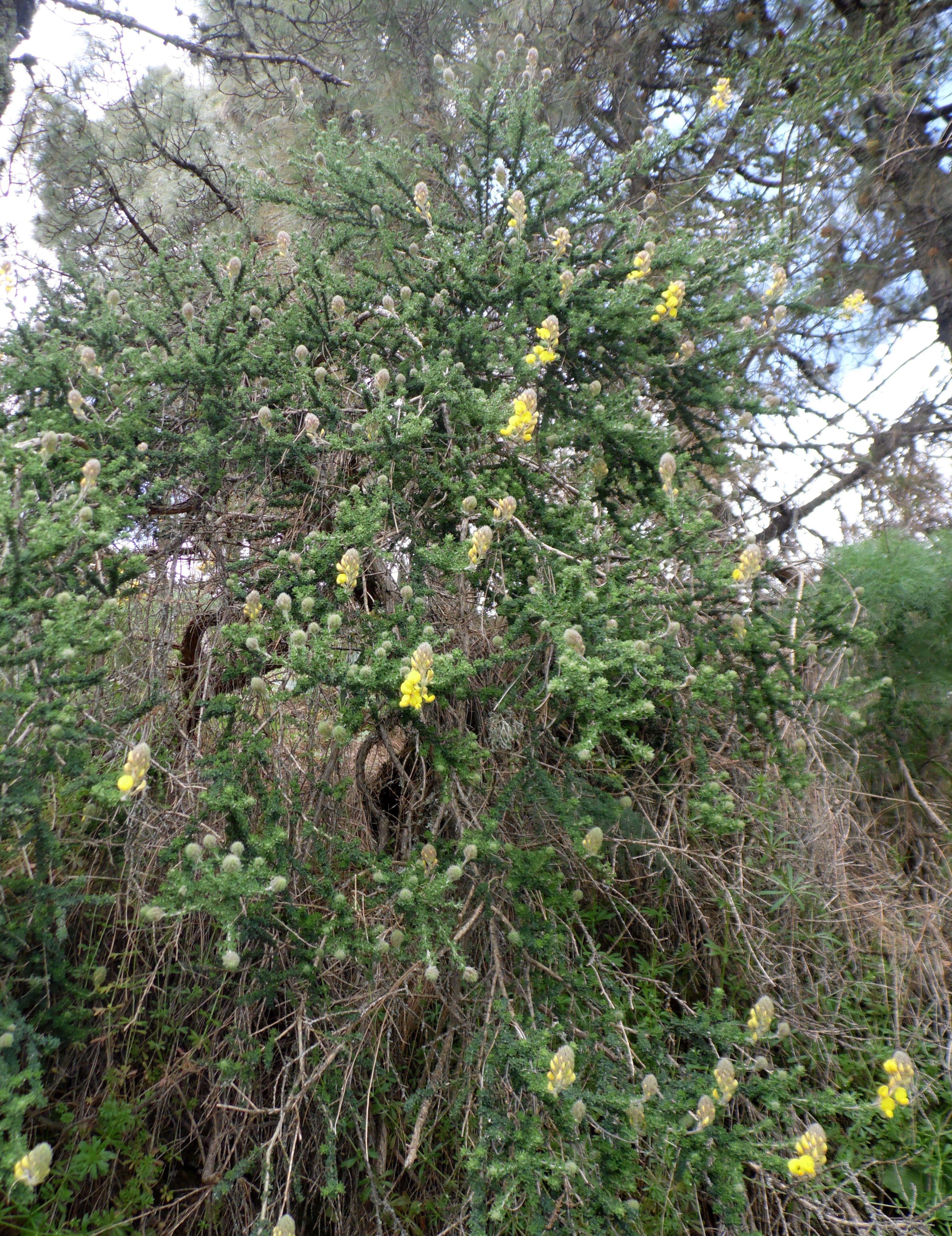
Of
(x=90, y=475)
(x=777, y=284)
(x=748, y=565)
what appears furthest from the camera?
(x=777, y=284)

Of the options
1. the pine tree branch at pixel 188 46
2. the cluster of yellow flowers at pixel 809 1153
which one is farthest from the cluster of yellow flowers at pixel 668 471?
the pine tree branch at pixel 188 46

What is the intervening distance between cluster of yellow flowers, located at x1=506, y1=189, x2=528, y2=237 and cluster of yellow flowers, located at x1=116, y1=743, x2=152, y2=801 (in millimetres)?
2014

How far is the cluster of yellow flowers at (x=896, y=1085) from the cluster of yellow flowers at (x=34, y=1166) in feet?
5.85

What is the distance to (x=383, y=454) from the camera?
2234 mm

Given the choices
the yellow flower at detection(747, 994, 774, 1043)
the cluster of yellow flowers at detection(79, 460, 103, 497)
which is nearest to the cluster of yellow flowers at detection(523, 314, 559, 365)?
the cluster of yellow flowers at detection(79, 460, 103, 497)

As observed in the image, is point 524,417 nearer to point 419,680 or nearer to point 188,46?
point 419,680

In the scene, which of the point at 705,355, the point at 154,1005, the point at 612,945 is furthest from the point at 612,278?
the point at 154,1005

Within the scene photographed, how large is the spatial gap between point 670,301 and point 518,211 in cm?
60

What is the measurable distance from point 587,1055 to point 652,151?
327 centimetres

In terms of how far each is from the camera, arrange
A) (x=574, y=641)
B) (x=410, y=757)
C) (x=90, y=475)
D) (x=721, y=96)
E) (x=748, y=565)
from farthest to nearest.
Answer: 1. (x=721, y=96)
2. (x=410, y=757)
3. (x=748, y=565)
4. (x=90, y=475)
5. (x=574, y=641)

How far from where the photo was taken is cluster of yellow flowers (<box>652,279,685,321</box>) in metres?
2.42

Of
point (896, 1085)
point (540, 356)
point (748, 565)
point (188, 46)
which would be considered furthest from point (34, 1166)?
point (188, 46)

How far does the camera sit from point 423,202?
8.74 ft

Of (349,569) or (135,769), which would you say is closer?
(135,769)
